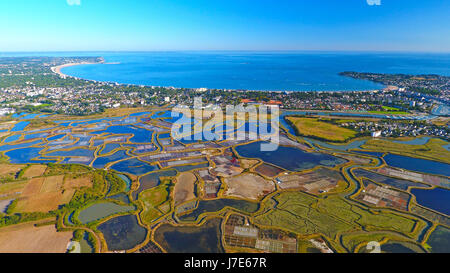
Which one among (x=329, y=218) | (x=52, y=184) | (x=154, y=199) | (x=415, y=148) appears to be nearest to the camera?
(x=329, y=218)

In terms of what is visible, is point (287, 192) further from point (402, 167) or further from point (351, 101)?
point (351, 101)

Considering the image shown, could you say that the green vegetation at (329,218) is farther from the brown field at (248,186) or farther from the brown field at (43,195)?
the brown field at (43,195)

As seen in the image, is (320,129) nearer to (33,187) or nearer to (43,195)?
(43,195)

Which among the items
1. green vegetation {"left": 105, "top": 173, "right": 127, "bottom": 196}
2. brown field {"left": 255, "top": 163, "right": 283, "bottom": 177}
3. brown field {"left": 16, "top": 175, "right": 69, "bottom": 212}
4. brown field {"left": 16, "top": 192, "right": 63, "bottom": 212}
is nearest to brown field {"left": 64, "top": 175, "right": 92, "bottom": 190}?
brown field {"left": 16, "top": 175, "right": 69, "bottom": 212}

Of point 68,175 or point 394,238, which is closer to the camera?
point 394,238

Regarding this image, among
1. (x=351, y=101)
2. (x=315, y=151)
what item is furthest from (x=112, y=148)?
(x=351, y=101)

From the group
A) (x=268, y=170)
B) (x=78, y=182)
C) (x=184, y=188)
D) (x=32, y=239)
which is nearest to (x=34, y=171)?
(x=78, y=182)

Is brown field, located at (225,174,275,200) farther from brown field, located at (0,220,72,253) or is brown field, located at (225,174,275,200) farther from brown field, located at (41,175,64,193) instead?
brown field, located at (41,175,64,193)

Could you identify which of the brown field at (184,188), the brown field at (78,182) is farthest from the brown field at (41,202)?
the brown field at (184,188)
